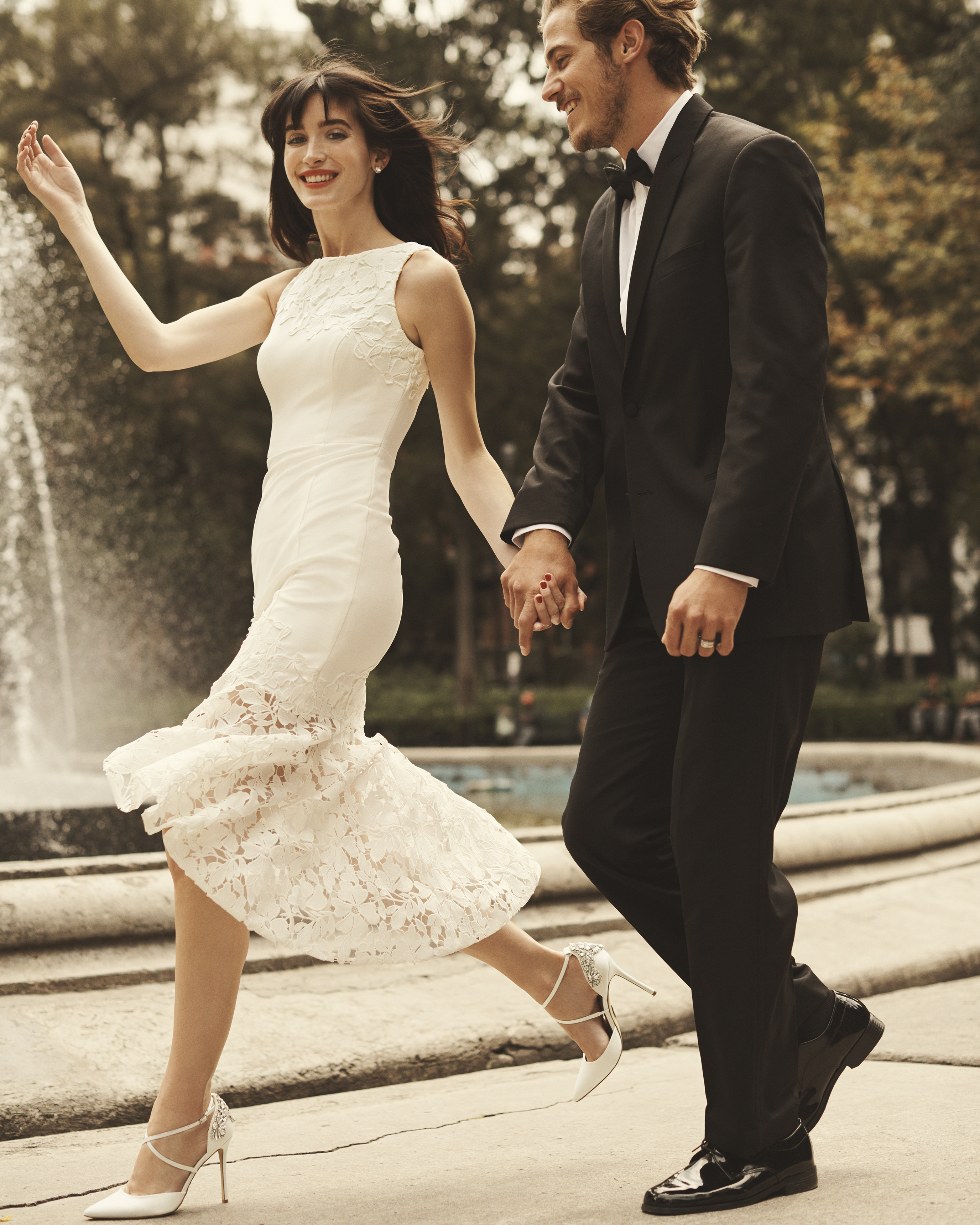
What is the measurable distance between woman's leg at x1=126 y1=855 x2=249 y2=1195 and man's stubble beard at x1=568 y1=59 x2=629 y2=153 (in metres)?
1.64

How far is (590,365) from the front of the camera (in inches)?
112

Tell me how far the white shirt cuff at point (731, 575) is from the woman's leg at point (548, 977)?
99 cm

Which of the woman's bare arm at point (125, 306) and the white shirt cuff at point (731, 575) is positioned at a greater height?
the woman's bare arm at point (125, 306)

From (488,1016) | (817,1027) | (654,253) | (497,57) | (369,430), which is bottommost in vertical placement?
(488,1016)

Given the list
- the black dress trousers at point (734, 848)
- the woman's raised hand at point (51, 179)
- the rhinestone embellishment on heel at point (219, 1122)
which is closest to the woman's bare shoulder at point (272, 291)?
the woman's raised hand at point (51, 179)

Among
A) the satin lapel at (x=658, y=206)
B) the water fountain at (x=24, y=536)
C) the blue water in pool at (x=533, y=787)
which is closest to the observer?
the satin lapel at (x=658, y=206)

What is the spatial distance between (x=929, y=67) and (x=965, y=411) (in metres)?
5.27

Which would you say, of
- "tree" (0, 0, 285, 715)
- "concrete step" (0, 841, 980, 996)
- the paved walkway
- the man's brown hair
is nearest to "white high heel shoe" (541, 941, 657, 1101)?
the paved walkway

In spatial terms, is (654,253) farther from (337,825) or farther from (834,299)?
(834,299)

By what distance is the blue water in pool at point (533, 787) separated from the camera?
10.8 metres

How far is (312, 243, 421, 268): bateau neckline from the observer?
319 centimetres

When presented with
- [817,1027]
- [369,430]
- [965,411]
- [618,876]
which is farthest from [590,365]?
[965,411]

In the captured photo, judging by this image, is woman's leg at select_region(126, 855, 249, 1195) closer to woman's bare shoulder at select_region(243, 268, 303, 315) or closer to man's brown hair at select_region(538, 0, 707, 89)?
woman's bare shoulder at select_region(243, 268, 303, 315)
